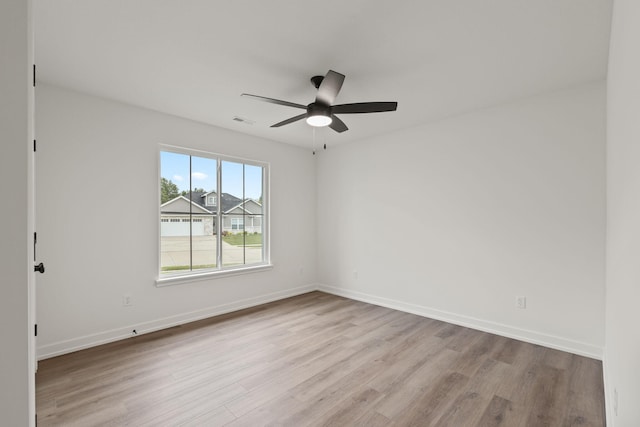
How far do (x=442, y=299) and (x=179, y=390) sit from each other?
10.2 ft

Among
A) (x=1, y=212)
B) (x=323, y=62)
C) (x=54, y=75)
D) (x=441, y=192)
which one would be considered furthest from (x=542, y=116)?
(x=54, y=75)

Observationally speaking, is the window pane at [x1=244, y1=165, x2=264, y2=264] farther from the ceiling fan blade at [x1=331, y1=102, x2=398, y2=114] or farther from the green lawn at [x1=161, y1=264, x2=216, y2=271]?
the ceiling fan blade at [x1=331, y1=102, x2=398, y2=114]

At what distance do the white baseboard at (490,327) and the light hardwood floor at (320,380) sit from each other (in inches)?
4.3

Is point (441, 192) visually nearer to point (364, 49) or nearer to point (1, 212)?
point (364, 49)

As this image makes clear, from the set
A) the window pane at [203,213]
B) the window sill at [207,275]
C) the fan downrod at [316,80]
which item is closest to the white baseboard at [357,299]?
the window sill at [207,275]

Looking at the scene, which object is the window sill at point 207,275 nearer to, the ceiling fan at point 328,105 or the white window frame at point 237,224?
the white window frame at point 237,224

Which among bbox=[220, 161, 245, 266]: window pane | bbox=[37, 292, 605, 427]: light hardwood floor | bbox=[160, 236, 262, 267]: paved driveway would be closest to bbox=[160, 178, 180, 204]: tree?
bbox=[160, 236, 262, 267]: paved driveway

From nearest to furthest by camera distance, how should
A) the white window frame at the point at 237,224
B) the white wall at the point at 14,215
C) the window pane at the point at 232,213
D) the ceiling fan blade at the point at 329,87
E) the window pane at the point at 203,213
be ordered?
the white wall at the point at 14,215 < the ceiling fan blade at the point at 329,87 < the window pane at the point at 203,213 < the window pane at the point at 232,213 < the white window frame at the point at 237,224

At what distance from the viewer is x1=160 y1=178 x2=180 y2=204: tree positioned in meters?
3.60

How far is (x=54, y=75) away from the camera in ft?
8.52

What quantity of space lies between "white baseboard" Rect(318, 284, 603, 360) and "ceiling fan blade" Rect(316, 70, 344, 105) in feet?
9.90

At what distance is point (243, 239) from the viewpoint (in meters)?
4.46

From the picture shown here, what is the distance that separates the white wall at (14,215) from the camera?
2.63 feet

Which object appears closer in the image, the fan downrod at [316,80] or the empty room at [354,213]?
the empty room at [354,213]
